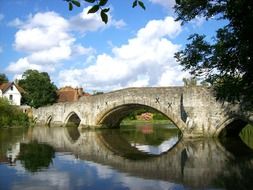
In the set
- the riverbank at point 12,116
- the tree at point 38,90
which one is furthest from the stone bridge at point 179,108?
the tree at point 38,90

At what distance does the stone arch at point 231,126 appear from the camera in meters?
20.3

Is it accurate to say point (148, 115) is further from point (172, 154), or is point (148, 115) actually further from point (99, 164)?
point (99, 164)

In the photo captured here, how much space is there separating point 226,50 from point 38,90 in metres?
44.6

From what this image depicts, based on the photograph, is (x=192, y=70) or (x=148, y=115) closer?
(x=192, y=70)

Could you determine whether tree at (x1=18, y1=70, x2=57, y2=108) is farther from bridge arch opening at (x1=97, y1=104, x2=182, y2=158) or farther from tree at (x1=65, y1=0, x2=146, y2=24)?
tree at (x1=65, y1=0, x2=146, y2=24)

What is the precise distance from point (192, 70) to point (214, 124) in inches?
538

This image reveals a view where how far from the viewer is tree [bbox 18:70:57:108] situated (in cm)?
4956

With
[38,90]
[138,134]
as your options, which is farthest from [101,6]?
[38,90]

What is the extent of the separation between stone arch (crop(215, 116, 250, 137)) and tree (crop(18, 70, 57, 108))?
101 ft

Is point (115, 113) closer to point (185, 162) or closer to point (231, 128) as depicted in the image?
point (231, 128)

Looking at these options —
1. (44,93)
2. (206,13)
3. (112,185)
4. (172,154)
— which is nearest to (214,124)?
(172,154)

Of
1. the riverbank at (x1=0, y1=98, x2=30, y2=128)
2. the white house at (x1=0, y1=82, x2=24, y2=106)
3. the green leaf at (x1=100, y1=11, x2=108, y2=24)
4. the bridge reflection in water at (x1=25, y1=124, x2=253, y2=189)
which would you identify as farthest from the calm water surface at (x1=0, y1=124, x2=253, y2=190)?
the white house at (x1=0, y1=82, x2=24, y2=106)

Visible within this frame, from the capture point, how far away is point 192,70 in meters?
8.00

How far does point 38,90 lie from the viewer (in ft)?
164
